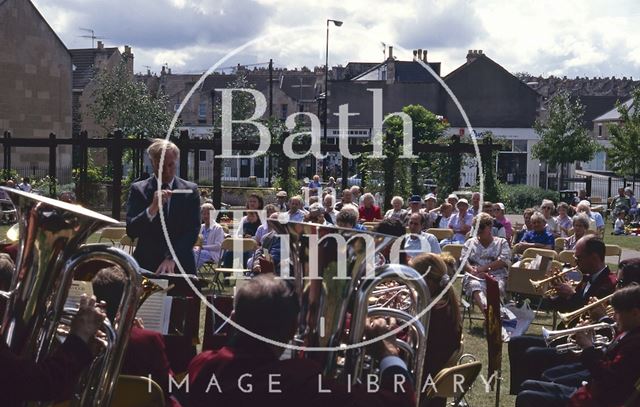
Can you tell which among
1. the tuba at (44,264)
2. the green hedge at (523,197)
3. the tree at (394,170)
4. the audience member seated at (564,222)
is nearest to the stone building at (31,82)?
the green hedge at (523,197)

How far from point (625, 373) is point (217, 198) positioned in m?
16.2

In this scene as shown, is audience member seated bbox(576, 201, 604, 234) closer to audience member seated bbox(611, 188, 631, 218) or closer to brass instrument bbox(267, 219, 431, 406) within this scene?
brass instrument bbox(267, 219, 431, 406)

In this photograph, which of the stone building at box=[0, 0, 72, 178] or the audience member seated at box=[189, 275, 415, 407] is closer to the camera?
the audience member seated at box=[189, 275, 415, 407]

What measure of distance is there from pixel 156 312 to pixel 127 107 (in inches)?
1670

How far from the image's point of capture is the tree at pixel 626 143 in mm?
40438

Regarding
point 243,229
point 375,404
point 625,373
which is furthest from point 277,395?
point 243,229

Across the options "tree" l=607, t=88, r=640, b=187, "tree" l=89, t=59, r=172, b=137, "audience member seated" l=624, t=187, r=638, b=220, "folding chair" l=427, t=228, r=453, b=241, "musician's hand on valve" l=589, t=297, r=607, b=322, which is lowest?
"audience member seated" l=624, t=187, r=638, b=220

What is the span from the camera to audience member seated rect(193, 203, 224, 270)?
1323 centimetres

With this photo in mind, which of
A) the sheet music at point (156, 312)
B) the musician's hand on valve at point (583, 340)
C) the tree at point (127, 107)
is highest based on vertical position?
the tree at point (127, 107)

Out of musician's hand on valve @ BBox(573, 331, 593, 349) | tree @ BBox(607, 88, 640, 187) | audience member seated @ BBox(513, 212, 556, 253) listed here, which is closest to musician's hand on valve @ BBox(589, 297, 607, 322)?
musician's hand on valve @ BBox(573, 331, 593, 349)

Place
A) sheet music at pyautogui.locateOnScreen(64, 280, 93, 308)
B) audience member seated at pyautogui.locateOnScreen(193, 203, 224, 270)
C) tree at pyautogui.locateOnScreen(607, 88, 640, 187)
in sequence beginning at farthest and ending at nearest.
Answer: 1. tree at pyautogui.locateOnScreen(607, 88, 640, 187)
2. audience member seated at pyautogui.locateOnScreen(193, 203, 224, 270)
3. sheet music at pyautogui.locateOnScreen(64, 280, 93, 308)

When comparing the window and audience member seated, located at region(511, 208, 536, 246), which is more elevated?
the window

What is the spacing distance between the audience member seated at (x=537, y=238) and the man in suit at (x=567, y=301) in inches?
187

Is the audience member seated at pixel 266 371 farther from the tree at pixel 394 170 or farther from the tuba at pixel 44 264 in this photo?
the tree at pixel 394 170
